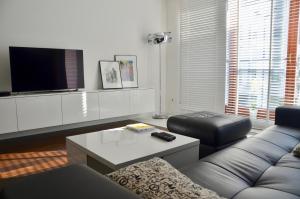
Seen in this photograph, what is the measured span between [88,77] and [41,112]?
3.42 ft

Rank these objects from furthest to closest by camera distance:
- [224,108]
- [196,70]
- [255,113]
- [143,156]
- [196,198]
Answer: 1. [196,70]
2. [224,108]
3. [255,113]
4. [143,156]
5. [196,198]

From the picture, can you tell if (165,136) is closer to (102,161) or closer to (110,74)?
(102,161)

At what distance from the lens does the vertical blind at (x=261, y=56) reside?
3.19 meters

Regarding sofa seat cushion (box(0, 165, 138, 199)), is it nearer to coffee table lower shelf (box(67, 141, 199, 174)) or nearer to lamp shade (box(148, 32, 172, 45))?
coffee table lower shelf (box(67, 141, 199, 174))

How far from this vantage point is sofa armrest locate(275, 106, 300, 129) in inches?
86.6

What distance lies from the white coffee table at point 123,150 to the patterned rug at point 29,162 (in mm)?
637

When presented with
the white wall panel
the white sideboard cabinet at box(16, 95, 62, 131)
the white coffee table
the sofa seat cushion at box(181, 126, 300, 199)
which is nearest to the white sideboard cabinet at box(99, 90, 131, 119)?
the white sideboard cabinet at box(16, 95, 62, 131)

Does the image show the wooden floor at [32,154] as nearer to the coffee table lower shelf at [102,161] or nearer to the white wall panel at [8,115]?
the white wall panel at [8,115]

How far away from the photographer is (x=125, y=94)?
159 inches

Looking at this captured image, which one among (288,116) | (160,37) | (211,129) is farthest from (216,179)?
(160,37)

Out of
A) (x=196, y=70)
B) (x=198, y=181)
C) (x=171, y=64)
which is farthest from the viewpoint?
(x=171, y=64)

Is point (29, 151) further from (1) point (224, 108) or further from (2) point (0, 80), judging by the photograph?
(1) point (224, 108)

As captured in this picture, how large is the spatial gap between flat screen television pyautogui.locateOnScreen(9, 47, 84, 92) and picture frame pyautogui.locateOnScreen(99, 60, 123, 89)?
1.36ft

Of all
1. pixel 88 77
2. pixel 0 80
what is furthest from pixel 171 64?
pixel 0 80
